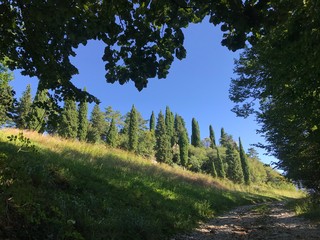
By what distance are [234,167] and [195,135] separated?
1443 centimetres

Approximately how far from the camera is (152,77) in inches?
164

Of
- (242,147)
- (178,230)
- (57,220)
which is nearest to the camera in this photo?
(57,220)

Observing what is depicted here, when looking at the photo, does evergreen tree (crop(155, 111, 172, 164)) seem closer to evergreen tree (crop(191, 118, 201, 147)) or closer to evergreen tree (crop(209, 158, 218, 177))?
evergreen tree (crop(209, 158, 218, 177))

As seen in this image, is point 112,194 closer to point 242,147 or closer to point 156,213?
point 156,213

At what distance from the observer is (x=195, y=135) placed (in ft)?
224

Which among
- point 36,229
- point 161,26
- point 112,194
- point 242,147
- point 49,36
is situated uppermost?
point 242,147

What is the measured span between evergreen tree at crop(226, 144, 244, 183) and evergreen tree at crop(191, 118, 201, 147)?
375 inches

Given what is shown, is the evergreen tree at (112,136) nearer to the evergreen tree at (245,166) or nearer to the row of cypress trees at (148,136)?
the row of cypress trees at (148,136)

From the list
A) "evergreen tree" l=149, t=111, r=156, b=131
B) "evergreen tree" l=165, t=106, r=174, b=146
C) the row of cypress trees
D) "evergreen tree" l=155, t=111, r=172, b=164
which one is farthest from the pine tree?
"evergreen tree" l=149, t=111, r=156, b=131

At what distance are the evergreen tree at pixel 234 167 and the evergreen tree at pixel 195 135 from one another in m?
9.52

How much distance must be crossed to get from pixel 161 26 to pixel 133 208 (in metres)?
5.90

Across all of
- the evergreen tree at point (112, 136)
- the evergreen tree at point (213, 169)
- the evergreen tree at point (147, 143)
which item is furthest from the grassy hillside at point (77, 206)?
the evergreen tree at point (213, 169)

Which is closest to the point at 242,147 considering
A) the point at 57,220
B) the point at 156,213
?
the point at 156,213

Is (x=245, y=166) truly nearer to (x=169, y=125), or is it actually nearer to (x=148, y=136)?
(x=169, y=125)
